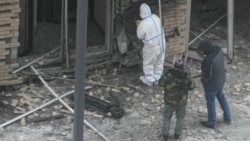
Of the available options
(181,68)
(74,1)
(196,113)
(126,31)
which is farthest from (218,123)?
(74,1)

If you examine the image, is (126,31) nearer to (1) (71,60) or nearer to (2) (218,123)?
(1) (71,60)

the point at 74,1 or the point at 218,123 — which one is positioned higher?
the point at 74,1

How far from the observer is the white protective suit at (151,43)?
42.3 feet

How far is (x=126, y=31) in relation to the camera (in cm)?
1362

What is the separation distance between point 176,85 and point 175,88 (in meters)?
0.05

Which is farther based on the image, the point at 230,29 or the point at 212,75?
the point at 230,29

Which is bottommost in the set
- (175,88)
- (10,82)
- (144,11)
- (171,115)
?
(171,115)

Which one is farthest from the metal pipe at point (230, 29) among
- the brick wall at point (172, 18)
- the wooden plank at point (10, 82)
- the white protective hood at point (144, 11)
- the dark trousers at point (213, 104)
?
the wooden plank at point (10, 82)

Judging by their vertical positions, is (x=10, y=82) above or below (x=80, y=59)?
below

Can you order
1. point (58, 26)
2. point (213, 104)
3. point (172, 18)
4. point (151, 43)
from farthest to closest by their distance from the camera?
point (58, 26) → point (172, 18) → point (151, 43) → point (213, 104)

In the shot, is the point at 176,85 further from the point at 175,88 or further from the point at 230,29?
the point at 230,29

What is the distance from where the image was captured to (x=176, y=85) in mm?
11445

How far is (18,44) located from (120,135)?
2334 millimetres

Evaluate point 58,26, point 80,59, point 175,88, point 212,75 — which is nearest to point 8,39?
point 58,26
